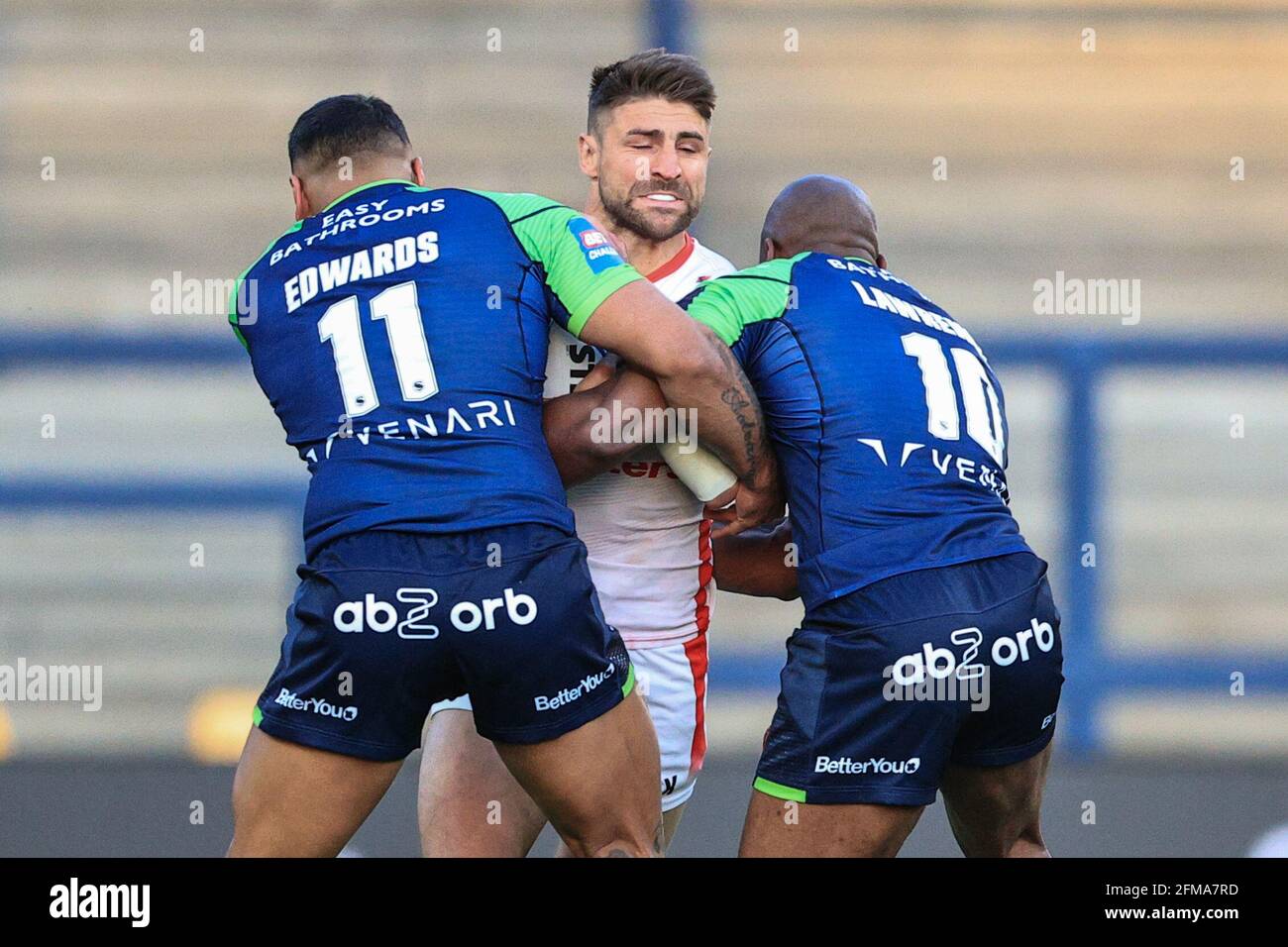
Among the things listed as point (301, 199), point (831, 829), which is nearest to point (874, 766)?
point (831, 829)

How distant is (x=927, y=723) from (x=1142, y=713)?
3.82 m

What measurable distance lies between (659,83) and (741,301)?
673 millimetres

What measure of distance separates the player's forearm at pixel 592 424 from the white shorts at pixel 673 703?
0.55 m

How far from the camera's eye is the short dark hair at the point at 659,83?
152 inches

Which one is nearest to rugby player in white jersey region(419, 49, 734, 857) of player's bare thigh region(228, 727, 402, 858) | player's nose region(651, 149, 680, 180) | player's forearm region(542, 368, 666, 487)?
player's nose region(651, 149, 680, 180)

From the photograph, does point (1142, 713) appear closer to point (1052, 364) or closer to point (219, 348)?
point (1052, 364)

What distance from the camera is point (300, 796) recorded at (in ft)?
10.4

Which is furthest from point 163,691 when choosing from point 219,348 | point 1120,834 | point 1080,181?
point 1080,181

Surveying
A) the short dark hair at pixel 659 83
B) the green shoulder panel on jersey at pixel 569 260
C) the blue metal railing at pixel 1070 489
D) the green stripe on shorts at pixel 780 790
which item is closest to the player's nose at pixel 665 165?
the short dark hair at pixel 659 83

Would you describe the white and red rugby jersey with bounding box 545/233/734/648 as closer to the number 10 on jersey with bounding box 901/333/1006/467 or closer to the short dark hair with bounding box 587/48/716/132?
the short dark hair with bounding box 587/48/716/132

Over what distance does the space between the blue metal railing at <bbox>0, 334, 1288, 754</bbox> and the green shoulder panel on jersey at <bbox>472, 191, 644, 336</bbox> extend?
11.9 ft

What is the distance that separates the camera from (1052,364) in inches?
272

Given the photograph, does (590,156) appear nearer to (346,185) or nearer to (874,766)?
(346,185)

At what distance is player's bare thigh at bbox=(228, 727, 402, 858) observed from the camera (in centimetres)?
315
